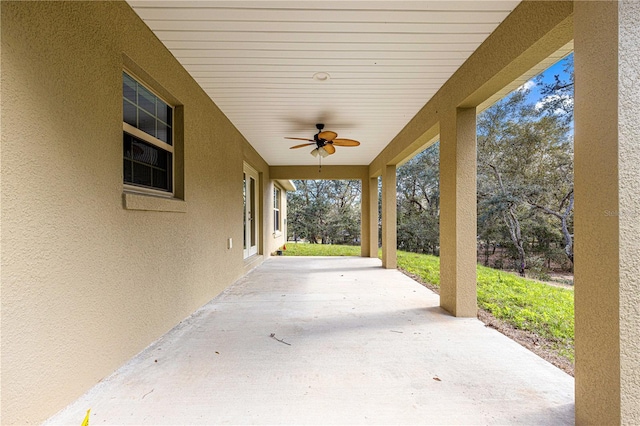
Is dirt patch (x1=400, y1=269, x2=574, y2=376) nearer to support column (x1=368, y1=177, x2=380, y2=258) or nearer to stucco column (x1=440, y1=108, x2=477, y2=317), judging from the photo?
stucco column (x1=440, y1=108, x2=477, y2=317)

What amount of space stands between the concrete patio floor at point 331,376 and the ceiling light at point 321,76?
2594 millimetres

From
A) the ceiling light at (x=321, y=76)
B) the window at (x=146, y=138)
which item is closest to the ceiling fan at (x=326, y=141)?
the ceiling light at (x=321, y=76)

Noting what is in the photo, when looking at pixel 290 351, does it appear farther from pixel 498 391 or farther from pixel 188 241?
pixel 188 241

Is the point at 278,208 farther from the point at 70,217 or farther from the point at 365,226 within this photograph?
the point at 70,217

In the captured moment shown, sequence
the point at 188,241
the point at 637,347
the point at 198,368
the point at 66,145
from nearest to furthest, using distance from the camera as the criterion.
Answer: the point at 637,347 < the point at 66,145 < the point at 198,368 < the point at 188,241

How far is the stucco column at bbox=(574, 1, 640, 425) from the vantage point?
1.22 metres

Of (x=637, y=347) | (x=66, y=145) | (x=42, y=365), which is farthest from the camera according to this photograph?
(x=66, y=145)

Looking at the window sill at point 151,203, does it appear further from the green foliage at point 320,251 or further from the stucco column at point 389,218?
the green foliage at point 320,251

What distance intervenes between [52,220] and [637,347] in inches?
113

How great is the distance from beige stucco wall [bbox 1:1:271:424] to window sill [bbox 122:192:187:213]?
58 mm

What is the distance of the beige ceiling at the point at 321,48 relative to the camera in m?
2.06

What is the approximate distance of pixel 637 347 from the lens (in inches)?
47.7

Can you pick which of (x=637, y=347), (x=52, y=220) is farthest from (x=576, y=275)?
(x=52, y=220)

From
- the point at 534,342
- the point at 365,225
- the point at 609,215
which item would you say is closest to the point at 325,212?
the point at 365,225
